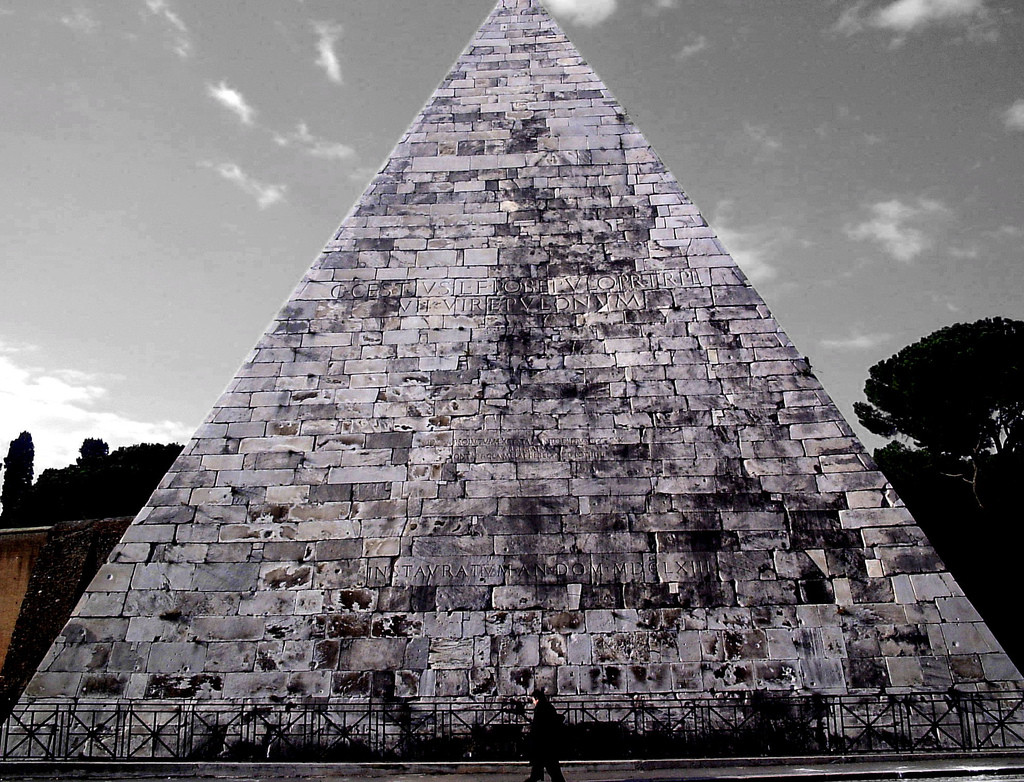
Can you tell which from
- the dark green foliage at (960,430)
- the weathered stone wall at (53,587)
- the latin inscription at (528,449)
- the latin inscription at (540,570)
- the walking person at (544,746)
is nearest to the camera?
the walking person at (544,746)

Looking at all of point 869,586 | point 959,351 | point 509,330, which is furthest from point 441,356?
point 959,351

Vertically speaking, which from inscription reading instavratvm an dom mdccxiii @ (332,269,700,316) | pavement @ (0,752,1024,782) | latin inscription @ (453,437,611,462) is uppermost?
inscription reading instavratvm an dom mdccxiii @ (332,269,700,316)

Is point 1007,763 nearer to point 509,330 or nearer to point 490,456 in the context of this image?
point 490,456

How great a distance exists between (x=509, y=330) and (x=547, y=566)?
7.54ft

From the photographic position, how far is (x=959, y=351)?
15.8 m

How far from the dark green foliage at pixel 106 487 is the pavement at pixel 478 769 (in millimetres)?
17430

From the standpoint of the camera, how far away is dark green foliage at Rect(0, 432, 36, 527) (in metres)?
26.4

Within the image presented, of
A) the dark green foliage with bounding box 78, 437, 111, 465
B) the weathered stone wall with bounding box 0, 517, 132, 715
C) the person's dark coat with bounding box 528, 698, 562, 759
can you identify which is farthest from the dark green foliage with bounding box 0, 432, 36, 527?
the person's dark coat with bounding box 528, 698, 562, 759

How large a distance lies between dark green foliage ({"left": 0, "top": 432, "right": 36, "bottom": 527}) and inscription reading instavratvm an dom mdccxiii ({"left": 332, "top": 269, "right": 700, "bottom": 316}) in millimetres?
24398

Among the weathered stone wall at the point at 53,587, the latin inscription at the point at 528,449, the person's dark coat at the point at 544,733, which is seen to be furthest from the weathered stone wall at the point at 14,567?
the person's dark coat at the point at 544,733

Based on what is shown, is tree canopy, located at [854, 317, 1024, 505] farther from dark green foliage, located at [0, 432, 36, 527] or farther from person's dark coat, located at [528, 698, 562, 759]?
dark green foliage, located at [0, 432, 36, 527]

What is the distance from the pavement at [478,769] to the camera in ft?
16.7

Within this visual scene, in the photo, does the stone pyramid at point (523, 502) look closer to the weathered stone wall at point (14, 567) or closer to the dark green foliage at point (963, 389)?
the weathered stone wall at point (14, 567)

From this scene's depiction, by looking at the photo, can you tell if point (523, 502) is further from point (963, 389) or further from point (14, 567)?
point (963, 389)
